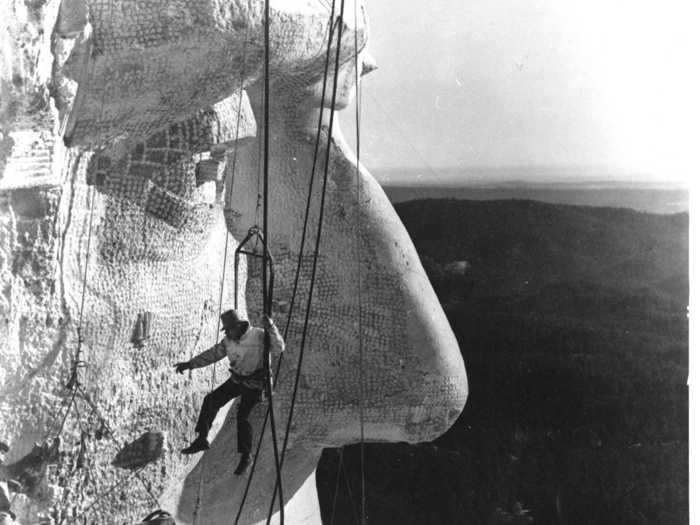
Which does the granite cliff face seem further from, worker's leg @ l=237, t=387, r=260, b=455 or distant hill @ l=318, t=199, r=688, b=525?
distant hill @ l=318, t=199, r=688, b=525

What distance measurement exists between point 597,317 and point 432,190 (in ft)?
2.13

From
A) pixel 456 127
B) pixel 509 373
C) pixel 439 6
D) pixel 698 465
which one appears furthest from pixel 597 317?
pixel 439 6

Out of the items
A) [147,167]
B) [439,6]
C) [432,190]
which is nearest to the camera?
[147,167]

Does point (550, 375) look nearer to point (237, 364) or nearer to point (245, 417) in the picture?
point (245, 417)

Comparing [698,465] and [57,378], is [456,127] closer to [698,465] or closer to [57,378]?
[698,465]

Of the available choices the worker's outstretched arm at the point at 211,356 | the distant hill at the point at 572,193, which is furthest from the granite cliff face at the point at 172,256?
the distant hill at the point at 572,193

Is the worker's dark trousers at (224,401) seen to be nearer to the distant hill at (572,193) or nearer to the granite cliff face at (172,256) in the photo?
the granite cliff face at (172,256)

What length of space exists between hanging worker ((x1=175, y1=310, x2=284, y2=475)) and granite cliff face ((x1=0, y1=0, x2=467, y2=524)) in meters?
0.12

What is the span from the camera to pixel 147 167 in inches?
89.8

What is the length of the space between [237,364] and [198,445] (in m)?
0.29

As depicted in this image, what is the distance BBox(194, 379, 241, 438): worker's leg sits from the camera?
2.33m

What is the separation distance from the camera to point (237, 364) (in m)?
2.21

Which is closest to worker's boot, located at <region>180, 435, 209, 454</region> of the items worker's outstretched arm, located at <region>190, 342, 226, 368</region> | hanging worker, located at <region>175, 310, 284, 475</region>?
hanging worker, located at <region>175, 310, 284, 475</region>

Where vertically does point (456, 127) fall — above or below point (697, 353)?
above
